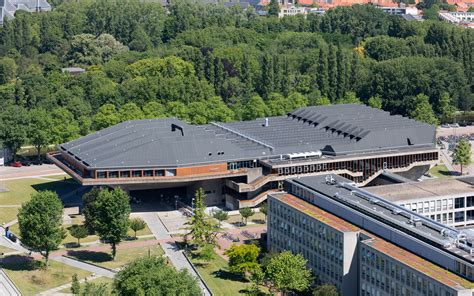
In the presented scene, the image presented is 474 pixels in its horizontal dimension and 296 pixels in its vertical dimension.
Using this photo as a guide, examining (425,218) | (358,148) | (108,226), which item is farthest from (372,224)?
(358,148)

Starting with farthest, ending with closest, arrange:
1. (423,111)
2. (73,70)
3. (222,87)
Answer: (73,70) < (222,87) < (423,111)

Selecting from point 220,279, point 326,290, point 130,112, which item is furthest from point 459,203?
point 130,112

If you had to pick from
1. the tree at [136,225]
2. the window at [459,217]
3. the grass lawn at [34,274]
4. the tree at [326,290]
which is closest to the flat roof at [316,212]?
the tree at [326,290]

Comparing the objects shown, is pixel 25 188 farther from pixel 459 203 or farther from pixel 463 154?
pixel 463 154

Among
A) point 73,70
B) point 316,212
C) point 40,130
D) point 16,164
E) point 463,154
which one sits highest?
point 73,70

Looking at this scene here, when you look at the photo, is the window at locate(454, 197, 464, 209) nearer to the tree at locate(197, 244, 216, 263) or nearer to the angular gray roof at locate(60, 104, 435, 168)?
the tree at locate(197, 244, 216, 263)
